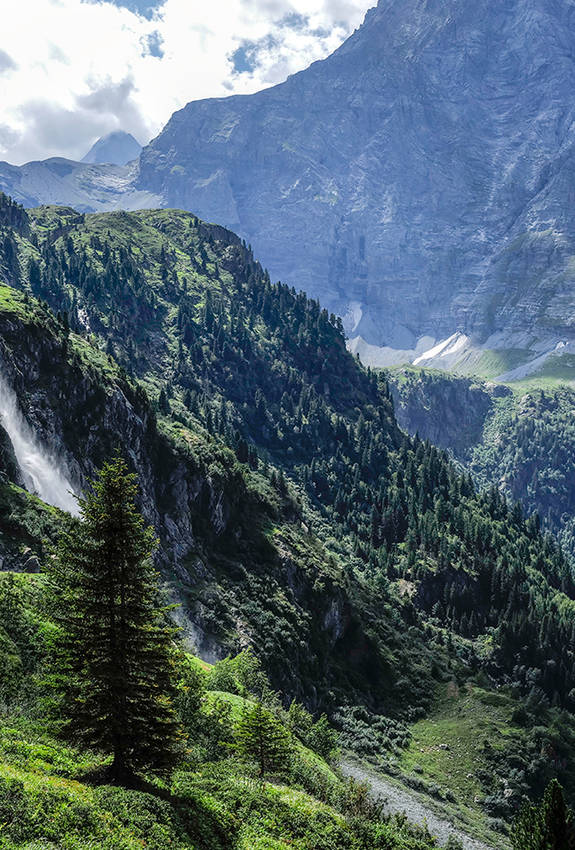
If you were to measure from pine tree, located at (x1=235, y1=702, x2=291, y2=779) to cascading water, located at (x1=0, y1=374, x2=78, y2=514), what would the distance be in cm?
6232

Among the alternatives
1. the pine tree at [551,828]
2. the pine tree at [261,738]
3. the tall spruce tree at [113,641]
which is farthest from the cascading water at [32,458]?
the pine tree at [551,828]

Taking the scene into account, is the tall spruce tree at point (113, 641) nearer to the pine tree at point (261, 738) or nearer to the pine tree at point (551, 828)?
the pine tree at point (261, 738)

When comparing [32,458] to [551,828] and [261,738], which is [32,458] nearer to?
[261,738]

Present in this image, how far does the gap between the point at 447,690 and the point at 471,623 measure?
50.6 m

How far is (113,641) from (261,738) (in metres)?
19.9

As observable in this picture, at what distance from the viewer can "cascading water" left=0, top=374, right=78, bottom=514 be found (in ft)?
326

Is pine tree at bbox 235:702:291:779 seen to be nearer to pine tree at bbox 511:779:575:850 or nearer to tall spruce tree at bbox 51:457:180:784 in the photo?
tall spruce tree at bbox 51:457:180:784

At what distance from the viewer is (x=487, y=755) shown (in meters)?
111

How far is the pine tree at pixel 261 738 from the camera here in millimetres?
43625

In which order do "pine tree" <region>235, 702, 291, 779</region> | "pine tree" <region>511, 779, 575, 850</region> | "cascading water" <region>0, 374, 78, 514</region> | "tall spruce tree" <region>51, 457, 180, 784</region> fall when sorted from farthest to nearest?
"cascading water" <region>0, 374, 78, 514</region>
"pine tree" <region>235, 702, 291, 779</region>
"pine tree" <region>511, 779, 575, 850</region>
"tall spruce tree" <region>51, 457, 180, 784</region>

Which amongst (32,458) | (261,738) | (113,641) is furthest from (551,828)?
(32,458)

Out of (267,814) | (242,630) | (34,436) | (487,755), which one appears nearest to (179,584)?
(242,630)

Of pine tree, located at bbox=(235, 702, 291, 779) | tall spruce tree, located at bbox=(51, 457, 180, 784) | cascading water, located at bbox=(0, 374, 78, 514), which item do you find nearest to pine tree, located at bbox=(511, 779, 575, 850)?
pine tree, located at bbox=(235, 702, 291, 779)

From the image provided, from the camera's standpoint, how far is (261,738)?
44312 mm
